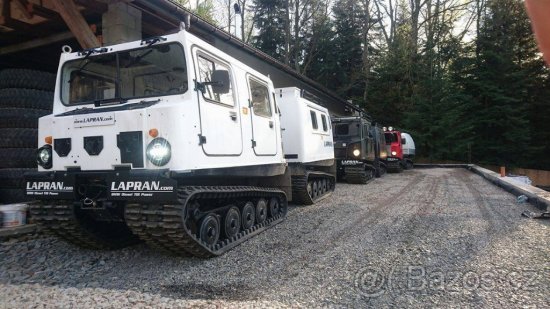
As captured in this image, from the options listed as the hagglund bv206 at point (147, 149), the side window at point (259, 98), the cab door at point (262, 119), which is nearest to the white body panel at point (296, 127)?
the cab door at point (262, 119)

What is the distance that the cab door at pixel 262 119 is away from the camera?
6.20 meters

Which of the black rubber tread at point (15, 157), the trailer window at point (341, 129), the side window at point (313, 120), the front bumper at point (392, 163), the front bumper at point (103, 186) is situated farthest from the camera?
the front bumper at point (392, 163)

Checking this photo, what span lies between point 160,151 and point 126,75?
4.73 feet

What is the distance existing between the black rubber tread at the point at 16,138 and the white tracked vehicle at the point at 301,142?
4.86 meters

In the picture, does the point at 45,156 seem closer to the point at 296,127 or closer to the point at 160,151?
the point at 160,151

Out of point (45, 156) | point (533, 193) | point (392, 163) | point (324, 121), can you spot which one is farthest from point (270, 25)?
point (45, 156)

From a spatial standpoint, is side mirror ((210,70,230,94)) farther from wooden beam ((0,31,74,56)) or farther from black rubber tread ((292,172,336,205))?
wooden beam ((0,31,74,56))

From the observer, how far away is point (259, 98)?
6.66 metres

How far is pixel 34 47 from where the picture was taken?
28.5ft

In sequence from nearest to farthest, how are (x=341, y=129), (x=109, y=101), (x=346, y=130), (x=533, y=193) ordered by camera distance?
1. (x=109, y=101)
2. (x=533, y=193)
3. (x=346, y=130)
4. (x=341, y=129)

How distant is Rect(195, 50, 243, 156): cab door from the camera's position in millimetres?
4660

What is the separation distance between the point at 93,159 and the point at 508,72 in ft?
105

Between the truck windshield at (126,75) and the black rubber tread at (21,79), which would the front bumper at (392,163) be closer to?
the black rubber tread at (21,79)

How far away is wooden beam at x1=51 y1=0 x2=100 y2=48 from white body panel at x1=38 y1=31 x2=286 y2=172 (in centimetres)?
107
